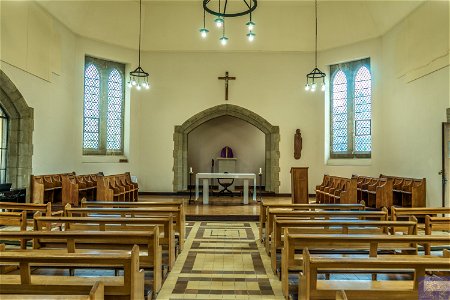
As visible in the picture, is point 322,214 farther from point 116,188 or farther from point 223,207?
point 116,188

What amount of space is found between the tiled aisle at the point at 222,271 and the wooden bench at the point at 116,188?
3.10 metres

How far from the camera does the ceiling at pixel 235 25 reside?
10.3 metres

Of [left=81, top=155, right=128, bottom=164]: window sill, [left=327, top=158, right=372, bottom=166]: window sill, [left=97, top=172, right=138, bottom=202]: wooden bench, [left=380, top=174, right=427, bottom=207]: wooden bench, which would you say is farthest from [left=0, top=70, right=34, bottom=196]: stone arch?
[left=327, top=158, right=372, bottom=166]: window sill

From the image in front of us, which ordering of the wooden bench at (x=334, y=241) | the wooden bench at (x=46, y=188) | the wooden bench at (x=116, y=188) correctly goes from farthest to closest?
the wooden bench at (x=116, y=188), the wooden bench at (x=46, y=188), the wooden bench at (x=334, y=241)

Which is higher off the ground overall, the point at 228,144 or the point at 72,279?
the point at 228,144

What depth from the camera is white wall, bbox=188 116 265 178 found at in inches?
568

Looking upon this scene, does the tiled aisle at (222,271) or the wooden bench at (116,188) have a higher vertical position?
the wooden bench at (116,188)

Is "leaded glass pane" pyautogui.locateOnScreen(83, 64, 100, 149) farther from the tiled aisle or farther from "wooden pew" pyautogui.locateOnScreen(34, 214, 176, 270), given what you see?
"wooden pew" pyautogui.locateOnScreen(34, 214, 176, 270)

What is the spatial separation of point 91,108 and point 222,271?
8.35 metres

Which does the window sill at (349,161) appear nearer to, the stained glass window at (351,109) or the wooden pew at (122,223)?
the stained glass window at (351,109)

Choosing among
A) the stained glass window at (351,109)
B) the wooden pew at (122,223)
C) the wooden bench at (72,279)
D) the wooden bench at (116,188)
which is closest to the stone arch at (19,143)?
the wooden bench at (116,188)

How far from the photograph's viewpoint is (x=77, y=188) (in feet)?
26.8

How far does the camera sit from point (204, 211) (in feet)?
27.7

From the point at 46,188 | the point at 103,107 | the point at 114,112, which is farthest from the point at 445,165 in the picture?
the point at 103,107
